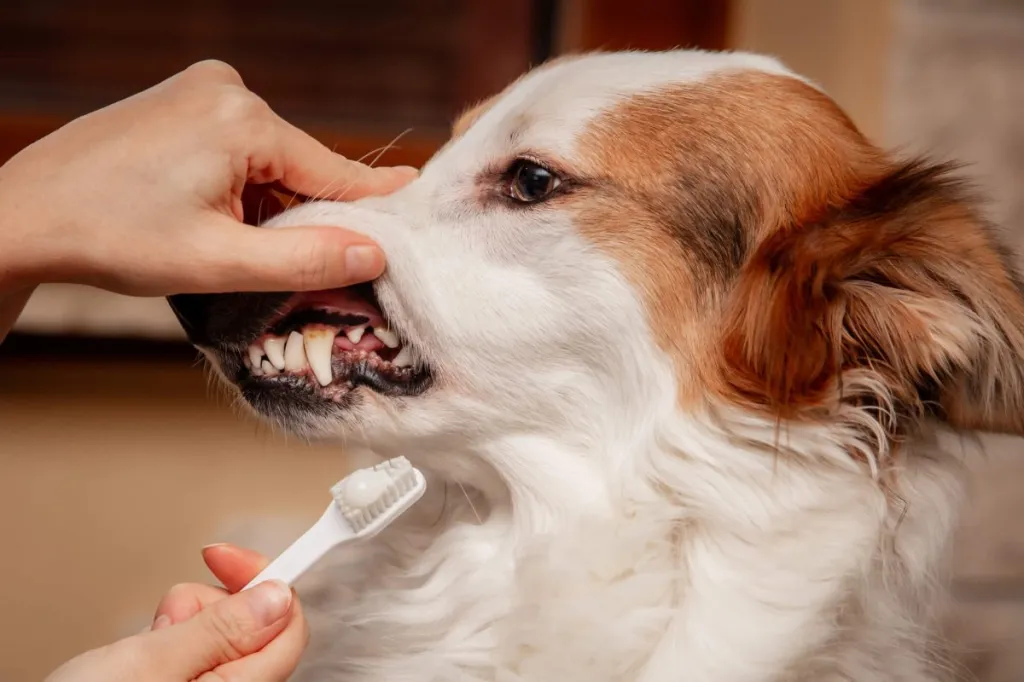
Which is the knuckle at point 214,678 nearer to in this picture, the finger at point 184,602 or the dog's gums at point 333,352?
the finger at point 184,602

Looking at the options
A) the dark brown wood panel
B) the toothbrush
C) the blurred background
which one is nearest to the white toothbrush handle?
the toothbrush

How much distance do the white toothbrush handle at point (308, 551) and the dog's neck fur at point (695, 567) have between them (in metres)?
0.10

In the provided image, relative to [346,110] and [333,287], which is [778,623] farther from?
[346,110]

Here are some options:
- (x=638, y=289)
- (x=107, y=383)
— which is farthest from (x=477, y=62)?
(x=638, y=289)

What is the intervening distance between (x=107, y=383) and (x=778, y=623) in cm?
106

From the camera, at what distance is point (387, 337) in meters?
0.76

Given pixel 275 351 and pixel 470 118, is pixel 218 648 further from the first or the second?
pixel 470 118

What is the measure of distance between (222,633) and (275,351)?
0.23m

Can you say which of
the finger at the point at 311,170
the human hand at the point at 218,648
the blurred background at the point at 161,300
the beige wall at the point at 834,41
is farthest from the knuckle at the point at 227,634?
the beige wall at the point at 834,41

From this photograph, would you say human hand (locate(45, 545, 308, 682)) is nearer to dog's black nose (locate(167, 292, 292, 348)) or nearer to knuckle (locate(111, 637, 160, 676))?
knuckle (locate(111, 637, 160, 676))

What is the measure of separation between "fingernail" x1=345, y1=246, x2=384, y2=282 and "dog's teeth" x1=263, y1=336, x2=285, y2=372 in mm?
103

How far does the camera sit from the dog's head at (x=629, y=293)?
72 centimetres

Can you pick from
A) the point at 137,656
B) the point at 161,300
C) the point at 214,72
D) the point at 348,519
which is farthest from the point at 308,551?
the point at 161,300

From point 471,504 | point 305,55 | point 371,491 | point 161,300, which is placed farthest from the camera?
point 305,55
